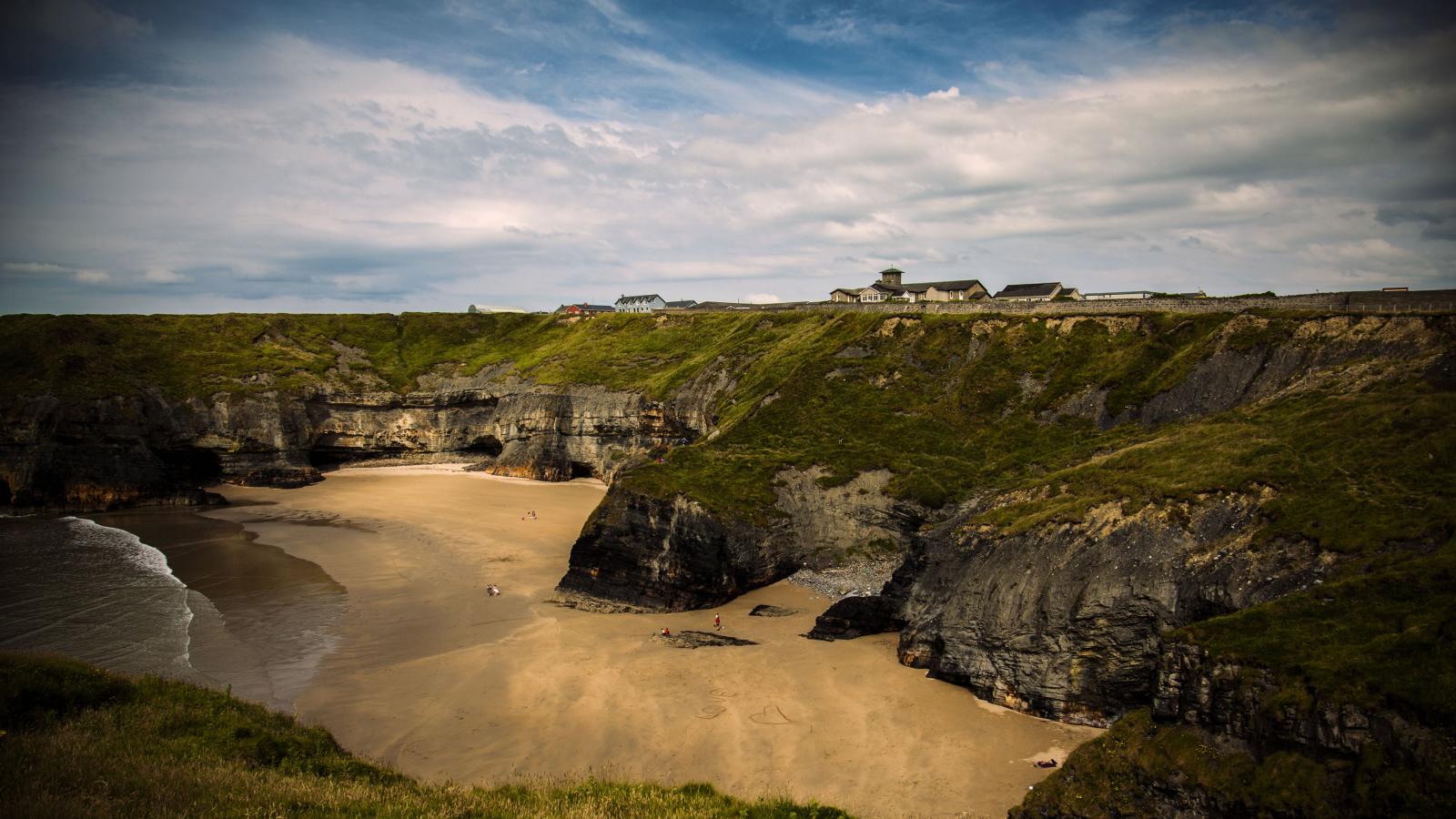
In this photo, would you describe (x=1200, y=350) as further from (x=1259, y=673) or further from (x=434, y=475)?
(x=434, y=475)

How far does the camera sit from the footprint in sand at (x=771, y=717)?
29.0 meters

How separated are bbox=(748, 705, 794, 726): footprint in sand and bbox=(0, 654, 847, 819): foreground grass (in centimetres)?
737

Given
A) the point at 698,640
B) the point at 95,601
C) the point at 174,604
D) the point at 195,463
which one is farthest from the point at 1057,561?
the point at 195,463

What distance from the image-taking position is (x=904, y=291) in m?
99.8

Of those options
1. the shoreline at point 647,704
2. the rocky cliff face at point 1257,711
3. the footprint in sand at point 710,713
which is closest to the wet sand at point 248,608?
the shoreline at point 647,704

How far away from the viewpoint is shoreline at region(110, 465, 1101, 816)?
2559 centimetres

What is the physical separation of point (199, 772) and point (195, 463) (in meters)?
81.6

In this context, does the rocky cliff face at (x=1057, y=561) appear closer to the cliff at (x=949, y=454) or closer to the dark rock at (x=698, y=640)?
the cliff at (x=949, y=454)

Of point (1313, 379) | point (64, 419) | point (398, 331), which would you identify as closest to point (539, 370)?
point (398, 331)

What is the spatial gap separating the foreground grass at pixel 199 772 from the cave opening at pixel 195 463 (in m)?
68.5

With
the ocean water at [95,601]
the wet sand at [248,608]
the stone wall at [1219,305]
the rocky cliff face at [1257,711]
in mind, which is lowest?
the wet sand at [248,608]

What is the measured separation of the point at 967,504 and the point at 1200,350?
69.8 feet

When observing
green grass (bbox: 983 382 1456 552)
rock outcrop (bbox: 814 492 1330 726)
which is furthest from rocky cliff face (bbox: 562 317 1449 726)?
green grass (bbox: 983 382 1456 552)

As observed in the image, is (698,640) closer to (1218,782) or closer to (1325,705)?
(1218,782)
